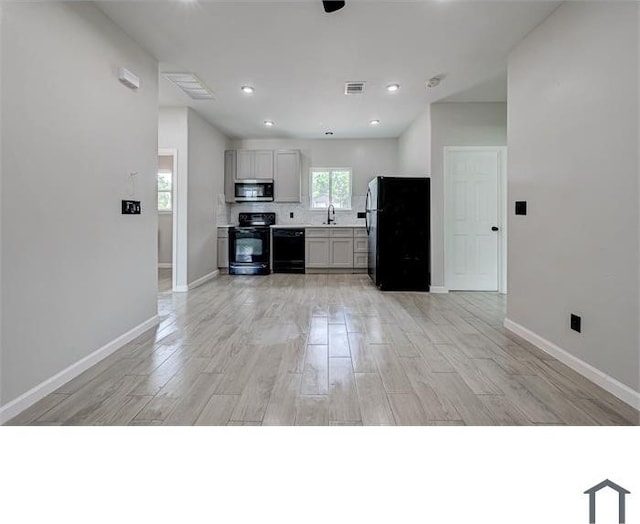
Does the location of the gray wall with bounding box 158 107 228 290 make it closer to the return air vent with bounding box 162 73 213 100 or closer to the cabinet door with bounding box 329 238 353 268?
the return air vent with bounding box 162 73 213 100

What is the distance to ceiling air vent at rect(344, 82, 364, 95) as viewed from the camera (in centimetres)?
414

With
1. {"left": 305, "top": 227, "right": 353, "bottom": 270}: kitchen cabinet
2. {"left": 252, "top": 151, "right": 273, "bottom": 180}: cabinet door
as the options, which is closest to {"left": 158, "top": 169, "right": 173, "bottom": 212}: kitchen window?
{"left": 252, "top": 151, "right": 273, "bottom": 180}: cabinet door

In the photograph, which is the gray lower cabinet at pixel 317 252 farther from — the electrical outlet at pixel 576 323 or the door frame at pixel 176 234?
the electrical outlet at pixel 576 323

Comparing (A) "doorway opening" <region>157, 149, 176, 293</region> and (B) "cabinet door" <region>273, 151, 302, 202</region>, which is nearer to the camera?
(B) "cabinet door" <region>273, 151, 302, 202</region>

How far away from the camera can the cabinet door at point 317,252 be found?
6.77m

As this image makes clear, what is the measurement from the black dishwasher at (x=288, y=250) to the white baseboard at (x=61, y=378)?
12.5 feet

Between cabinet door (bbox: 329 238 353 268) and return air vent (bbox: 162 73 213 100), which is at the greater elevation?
return air vent (bbox: 162 73 213 100)

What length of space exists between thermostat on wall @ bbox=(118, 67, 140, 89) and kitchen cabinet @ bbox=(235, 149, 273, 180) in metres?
3.85

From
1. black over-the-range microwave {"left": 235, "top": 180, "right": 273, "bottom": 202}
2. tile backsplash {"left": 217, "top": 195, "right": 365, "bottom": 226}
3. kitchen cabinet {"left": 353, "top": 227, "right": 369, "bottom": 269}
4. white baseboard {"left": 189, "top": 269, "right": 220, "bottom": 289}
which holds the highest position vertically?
black over-the-range microwave {"left": 235, "top": 180, "right": 273, "bottom": 202}

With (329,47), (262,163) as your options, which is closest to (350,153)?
(262,163)

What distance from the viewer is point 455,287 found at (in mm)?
5117

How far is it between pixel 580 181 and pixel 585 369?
113cm

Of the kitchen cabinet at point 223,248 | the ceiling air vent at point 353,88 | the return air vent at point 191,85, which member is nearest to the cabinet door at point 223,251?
the kitchen cabinet at point 223,248
